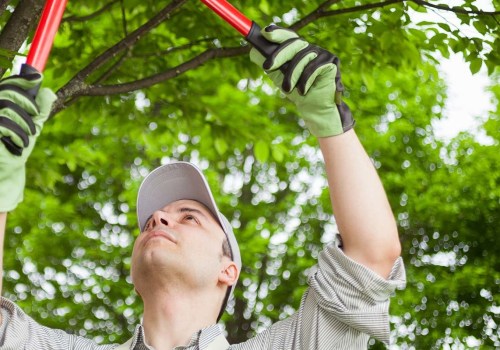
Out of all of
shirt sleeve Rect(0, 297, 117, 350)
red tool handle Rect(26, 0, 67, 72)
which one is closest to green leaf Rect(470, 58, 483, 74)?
shirt sleeve Rect(0, 297, 117, 350)

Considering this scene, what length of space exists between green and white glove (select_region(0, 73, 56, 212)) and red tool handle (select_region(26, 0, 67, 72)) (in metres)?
0.10

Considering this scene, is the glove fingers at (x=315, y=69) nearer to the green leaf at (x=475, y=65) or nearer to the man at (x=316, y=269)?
the man at (x=316, y=269)

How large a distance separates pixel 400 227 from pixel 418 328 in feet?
5.86

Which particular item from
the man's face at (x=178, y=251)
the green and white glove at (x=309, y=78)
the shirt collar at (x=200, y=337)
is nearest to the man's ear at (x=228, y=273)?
the man's face at (x=178, y=251)

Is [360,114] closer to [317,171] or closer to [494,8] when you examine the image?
[317,171]

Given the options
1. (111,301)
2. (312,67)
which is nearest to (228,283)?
(312,67)

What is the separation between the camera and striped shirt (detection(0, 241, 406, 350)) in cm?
269

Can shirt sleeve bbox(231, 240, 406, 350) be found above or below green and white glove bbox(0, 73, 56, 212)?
below

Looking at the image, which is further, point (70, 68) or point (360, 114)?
point (360, 114)

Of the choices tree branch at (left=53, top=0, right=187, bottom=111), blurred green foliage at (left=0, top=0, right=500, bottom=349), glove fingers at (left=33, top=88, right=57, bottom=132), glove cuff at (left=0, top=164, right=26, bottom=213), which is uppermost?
glove fingers at (left=33, top=88, right=57, bottom=132)

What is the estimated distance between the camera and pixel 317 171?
16.0 metres

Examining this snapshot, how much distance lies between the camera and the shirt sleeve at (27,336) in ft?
9.40

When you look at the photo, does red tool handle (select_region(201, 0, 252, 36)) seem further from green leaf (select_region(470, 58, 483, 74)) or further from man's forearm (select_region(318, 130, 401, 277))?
green leaf (select_region(470, 58, 483, 74))

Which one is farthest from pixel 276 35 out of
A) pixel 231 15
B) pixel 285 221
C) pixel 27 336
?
pixel 285 221
